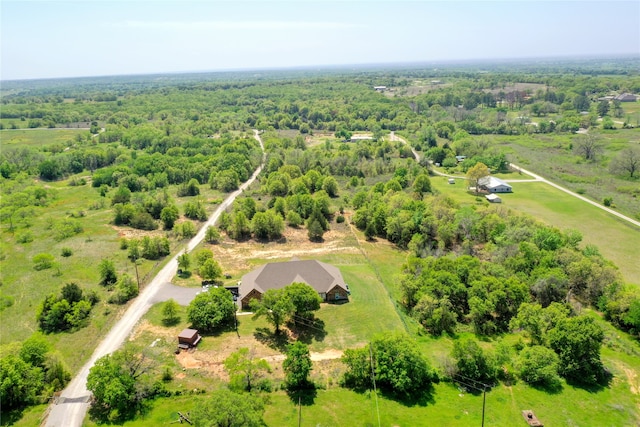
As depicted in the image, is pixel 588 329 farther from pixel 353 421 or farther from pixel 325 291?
pixel 325 291

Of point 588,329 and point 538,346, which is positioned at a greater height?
point 588,329

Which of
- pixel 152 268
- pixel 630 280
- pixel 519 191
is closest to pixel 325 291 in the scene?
pixel 152 268

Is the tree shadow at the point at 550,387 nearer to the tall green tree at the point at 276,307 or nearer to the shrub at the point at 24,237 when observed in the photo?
the tall green tree at the point at 276,307

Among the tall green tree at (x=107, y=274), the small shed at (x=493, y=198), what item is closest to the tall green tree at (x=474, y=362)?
the tall green tree at (x=107, y=274)

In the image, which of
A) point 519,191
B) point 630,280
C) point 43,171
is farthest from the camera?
point 43,171

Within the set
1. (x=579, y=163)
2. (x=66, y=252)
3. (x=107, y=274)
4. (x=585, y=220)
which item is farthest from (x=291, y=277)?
(x=579, y=163)

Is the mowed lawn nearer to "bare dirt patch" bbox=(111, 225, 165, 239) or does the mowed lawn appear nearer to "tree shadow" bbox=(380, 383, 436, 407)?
"tree shadow" bbox=(380, 383, 436, 407)

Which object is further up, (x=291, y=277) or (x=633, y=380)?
(x=291, y=277)

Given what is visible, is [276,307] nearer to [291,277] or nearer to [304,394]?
[291,277]
